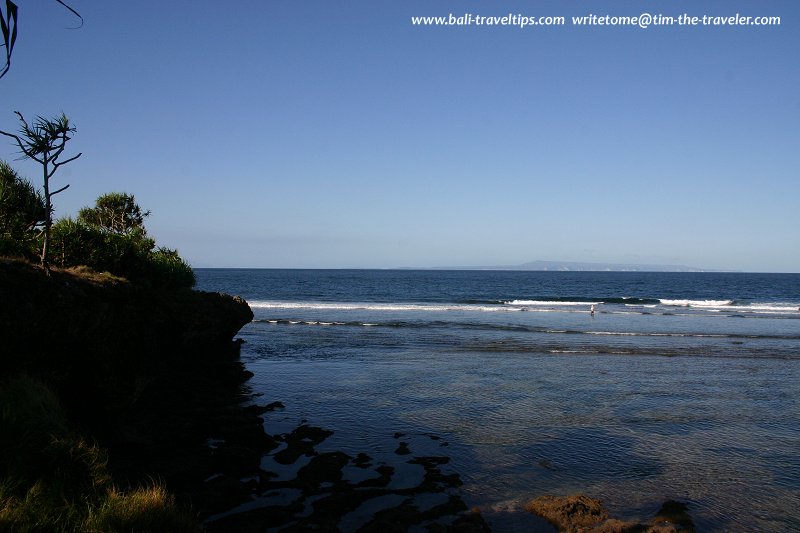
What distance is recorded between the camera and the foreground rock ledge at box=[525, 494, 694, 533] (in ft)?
23.8

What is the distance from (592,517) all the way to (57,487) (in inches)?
260

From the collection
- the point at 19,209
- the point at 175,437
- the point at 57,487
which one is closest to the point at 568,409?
the point at 175,437

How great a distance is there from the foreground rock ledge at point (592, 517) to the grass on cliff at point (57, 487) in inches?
183

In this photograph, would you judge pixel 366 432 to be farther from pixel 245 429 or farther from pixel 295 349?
pixel 295 349

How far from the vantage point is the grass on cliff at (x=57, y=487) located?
17.5 feet

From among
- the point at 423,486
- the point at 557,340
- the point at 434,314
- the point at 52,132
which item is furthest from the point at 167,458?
the point at 434,314

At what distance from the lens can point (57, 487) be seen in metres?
5.89

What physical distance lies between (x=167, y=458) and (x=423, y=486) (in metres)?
4.40

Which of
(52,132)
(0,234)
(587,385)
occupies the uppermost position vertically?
(52,132)

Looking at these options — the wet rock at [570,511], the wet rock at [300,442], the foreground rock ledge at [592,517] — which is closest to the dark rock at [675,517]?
the foreground rock ledge at [592,517]

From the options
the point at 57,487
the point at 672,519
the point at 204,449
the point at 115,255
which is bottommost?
the point at 672,519

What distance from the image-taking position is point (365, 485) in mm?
8547

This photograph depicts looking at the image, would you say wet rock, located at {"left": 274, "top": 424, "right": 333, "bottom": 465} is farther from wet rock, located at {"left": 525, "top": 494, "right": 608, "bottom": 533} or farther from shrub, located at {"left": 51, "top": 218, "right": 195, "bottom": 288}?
shrub, located at {"left": 51, "top": 218, "right": 195, "bottom": 288}

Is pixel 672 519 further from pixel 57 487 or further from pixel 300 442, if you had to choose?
pixel 57 487
